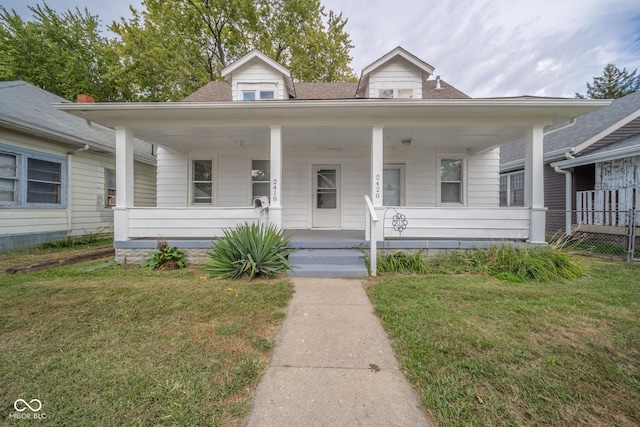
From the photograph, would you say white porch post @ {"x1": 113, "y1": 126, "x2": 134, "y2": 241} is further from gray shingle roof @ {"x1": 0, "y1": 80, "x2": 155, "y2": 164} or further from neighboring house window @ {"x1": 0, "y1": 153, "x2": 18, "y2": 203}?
neighboring house window @ {"x1": 0, "y1": 153, "x2": 18, "y2": 203}

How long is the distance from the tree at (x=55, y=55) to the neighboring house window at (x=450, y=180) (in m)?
18.5

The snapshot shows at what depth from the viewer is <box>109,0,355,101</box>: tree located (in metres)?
14.0

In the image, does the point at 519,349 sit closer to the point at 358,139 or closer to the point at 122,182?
the point at 358,139

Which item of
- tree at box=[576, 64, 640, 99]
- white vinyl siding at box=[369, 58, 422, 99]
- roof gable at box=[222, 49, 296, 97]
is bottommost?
white vinyl siding at box=[369, 58, 422, 99]

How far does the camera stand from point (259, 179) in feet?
25.9

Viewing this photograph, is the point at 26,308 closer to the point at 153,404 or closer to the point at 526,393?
the point at 153,404

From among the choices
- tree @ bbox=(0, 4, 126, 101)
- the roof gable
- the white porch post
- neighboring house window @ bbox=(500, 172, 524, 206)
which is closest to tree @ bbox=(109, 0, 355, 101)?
tree @ bbox=(0, 4, 126, 101)

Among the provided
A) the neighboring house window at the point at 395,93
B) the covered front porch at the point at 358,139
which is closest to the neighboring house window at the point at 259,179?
the covered front porch at the point at 358,139

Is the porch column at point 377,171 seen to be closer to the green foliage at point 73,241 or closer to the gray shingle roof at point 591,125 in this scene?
the gray shingle roof at point 591,125

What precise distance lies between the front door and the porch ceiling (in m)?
1.68

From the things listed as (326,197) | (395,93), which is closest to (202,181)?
(326,197)

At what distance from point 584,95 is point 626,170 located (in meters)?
28.0

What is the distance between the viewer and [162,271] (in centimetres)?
488

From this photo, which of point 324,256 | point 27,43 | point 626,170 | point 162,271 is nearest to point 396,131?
point 324,256
